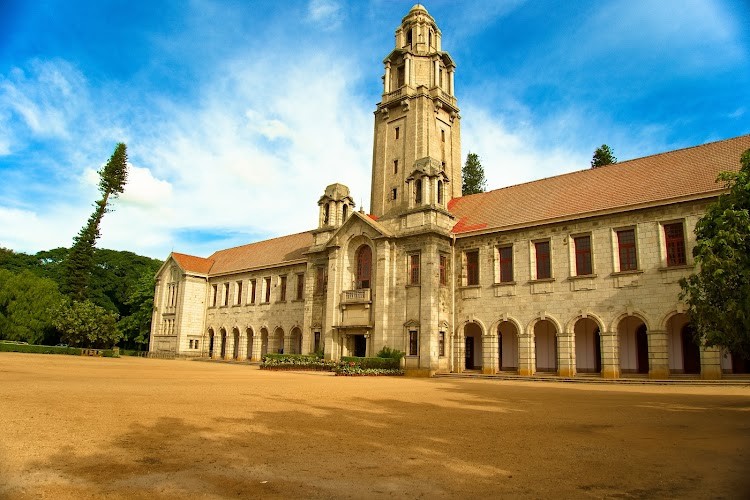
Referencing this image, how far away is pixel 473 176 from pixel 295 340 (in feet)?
95.3

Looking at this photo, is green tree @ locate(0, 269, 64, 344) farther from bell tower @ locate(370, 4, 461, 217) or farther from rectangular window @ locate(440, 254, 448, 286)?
rectangular window @ locate(440, 254, 448, 286)

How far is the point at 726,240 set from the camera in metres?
13.5

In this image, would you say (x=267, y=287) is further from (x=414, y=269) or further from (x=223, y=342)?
(x=414, y=269)

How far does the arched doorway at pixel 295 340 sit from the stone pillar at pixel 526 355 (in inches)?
747

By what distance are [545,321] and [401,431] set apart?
21126 mm

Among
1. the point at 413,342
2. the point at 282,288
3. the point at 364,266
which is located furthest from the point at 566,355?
the point at 282,288

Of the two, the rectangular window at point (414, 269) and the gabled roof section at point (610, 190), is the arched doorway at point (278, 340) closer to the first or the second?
the rectangular window at point (414, 269)

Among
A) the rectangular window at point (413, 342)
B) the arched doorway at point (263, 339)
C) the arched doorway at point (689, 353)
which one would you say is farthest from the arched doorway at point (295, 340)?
the arched doorway at point (689, 353)

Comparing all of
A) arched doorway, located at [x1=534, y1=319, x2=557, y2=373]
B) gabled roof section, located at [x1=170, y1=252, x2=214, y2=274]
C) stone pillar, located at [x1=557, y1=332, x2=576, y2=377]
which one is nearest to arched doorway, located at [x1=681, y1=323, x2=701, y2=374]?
stone pillar, located at [x1=557, y1=332, x2=576, y2=377]

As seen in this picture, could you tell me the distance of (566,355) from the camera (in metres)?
26.7

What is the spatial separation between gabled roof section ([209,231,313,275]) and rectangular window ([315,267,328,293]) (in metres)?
4.17

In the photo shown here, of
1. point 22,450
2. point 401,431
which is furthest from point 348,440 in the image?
point 22,450

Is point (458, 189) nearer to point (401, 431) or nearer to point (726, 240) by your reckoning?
point (726, 240)

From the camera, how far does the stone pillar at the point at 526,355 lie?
91.5 ft
